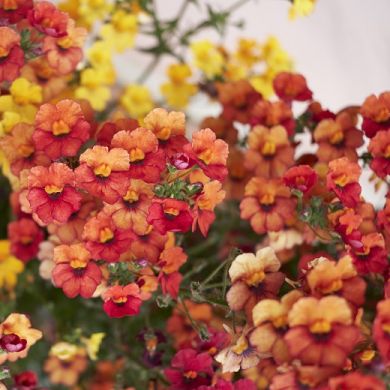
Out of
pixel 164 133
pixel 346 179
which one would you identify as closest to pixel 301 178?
pixel 346 179

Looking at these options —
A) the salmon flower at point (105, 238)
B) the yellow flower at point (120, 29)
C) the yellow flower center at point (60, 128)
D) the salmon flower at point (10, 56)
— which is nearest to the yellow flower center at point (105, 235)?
the salmon flower at point (105, 238)

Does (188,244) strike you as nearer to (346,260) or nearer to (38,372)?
(38,372)

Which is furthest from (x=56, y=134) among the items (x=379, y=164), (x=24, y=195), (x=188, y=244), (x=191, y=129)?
(x=191, y=129)

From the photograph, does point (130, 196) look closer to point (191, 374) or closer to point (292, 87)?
point (191, 374)

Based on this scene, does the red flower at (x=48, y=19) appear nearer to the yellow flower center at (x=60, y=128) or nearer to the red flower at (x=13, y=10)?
the red flower at (x=13, y=10)

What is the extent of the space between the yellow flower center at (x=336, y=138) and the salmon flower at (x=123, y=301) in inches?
12.1

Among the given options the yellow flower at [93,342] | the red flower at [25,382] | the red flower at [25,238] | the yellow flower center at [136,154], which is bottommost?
the yellow flower at [93,342]

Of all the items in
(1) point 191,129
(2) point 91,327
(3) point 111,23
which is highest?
(3) point 111,23

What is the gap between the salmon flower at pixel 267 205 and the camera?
0.81 meters

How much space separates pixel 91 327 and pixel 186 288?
0.30 m

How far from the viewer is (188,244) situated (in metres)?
1.27

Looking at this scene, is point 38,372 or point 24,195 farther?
point 38,372

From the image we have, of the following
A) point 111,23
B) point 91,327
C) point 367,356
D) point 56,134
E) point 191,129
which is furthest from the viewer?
point 191,129

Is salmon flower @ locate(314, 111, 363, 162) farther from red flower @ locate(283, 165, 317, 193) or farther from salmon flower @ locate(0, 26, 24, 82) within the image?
salmon flower @ locate(0, 26, 24, 82)
